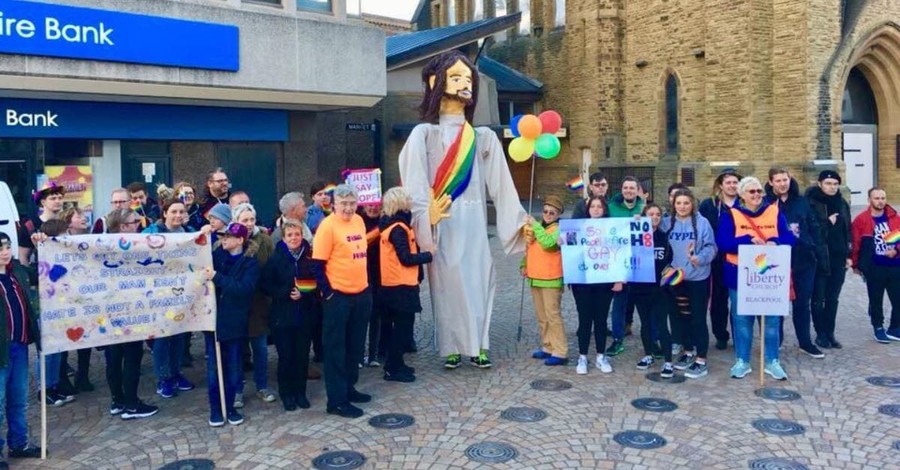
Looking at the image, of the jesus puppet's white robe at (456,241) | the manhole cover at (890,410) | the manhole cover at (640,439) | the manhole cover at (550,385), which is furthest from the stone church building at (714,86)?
the manhole cover at (640,439)

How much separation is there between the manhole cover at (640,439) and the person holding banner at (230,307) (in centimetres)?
282

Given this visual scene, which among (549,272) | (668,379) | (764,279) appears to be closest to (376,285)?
(549,272)

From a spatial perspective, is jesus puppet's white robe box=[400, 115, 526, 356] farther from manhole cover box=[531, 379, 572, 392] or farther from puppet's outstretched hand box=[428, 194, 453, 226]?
manhole cover box=[531, 379, 572, 392]

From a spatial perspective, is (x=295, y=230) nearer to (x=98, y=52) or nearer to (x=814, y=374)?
(x=814, y=374)

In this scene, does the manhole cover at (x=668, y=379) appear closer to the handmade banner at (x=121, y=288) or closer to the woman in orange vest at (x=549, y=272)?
the woman in orange vest at (x=549, y=272)

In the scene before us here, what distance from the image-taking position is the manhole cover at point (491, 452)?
17.2ft

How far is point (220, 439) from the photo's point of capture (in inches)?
226

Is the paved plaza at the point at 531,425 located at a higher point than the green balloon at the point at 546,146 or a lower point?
lower

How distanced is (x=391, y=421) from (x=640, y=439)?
182cm

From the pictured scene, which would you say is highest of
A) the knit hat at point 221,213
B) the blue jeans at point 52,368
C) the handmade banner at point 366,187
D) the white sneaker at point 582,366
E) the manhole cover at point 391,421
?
the handmade banner at point 366,187

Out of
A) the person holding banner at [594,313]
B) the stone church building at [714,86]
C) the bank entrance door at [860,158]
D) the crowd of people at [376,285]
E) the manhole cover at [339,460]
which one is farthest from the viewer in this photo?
the bank entrance door at [860,158]

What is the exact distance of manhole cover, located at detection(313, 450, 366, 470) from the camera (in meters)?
5.16

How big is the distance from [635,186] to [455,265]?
6.51 feet

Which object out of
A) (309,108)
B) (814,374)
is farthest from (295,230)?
(309,108)
